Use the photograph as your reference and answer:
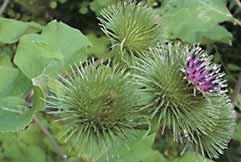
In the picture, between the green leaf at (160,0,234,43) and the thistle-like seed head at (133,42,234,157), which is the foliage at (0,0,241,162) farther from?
the green leaf at (160,0,234,43)

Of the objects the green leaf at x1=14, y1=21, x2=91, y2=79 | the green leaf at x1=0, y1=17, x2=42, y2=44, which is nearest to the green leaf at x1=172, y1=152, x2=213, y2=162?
the green leaf at x1=14, y1=21, x2=91, y2=79

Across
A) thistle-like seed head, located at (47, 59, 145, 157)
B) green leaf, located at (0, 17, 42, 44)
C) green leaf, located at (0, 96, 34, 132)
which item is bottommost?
green leaf, located at (0, 17, 42, 44)

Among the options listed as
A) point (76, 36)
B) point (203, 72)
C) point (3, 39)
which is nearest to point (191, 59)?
point (203, 72)

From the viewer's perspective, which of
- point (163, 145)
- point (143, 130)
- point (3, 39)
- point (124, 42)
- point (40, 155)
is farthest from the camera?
point (163, 145)

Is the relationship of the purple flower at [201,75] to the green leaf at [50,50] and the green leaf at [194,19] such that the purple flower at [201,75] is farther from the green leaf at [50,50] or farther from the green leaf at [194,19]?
the green leaf at [194,19]

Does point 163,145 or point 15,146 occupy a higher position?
point 15,146

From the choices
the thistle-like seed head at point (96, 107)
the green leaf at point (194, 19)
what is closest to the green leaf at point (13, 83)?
the thistle-like seed head at point (96, 107)

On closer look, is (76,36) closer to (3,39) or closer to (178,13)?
(3,39)
